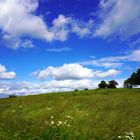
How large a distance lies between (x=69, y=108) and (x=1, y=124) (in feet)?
47.4

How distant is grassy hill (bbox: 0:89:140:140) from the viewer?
25.0 metres

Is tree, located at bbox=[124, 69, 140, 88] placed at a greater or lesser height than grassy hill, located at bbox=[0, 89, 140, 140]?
greater

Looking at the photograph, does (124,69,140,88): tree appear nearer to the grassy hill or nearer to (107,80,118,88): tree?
(107,80,118,88): tree

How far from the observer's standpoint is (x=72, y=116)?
3666cm

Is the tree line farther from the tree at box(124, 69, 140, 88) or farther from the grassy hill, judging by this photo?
the grassy hill

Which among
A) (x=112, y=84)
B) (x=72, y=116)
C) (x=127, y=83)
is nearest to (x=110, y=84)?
(x=112, y=84)

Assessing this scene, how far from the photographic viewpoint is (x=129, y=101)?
4103 centimetres

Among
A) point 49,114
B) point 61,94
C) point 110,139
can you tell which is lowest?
point 110,139

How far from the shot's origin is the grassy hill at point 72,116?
2498 centimetres

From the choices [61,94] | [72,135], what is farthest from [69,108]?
[72,135]

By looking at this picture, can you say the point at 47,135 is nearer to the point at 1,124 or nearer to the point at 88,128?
the point at 1,124

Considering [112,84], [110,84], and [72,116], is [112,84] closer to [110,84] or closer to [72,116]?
[110,84]

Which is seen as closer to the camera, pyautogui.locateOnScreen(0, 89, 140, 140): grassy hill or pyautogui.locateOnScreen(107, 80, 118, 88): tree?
pyautogui.locateOnScreen(0, 89, 140, 140): grassy hill

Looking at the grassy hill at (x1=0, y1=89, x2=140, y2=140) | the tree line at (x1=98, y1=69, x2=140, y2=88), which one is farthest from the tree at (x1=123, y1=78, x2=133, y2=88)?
the grassy hill at (x1=0, y1=89, x2=140, y2=140)
